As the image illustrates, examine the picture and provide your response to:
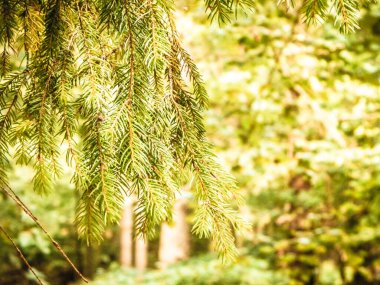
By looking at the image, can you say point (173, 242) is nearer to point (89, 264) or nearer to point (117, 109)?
point (89, 264)

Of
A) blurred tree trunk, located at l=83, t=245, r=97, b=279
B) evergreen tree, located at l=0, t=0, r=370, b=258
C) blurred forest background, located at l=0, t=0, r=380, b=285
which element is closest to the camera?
evergreen tree, located at l=0, t=0, r=370, b=258

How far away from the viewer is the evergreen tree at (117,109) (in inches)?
35.8

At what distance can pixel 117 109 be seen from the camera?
907 millimetres

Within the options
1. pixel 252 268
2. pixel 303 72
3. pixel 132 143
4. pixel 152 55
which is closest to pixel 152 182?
pixel 132 143

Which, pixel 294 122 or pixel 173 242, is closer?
pixel 294 122

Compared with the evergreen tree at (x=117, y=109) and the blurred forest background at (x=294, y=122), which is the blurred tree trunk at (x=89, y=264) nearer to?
the blurred forest background at (x=294, y=122)

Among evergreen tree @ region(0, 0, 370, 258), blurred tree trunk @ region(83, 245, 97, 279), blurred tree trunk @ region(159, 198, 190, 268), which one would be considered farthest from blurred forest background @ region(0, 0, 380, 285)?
blurred tree trunk @ region(83, 245, 97, 279)

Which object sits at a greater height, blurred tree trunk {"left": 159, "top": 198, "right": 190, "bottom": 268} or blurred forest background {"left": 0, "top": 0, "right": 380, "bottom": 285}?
blurred forest background {"left": 0, "top": 0, "right": 380, "bottom": 285}

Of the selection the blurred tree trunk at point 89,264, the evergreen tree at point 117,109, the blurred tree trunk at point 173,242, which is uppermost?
the evergreen tree at point 117,109

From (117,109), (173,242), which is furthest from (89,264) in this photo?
(117,109)

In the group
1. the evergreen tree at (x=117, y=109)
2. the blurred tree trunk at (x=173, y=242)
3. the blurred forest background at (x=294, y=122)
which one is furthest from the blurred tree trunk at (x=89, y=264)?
the evergreen tree at (x=117, y=109)

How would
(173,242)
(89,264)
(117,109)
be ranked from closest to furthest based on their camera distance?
(117,109)
(173,242)
(89,264)

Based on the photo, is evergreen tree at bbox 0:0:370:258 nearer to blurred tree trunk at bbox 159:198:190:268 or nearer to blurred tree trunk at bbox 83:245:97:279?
blurred tree trunk at bbox 159:198:190:268

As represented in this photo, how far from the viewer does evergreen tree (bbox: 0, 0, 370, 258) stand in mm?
909
